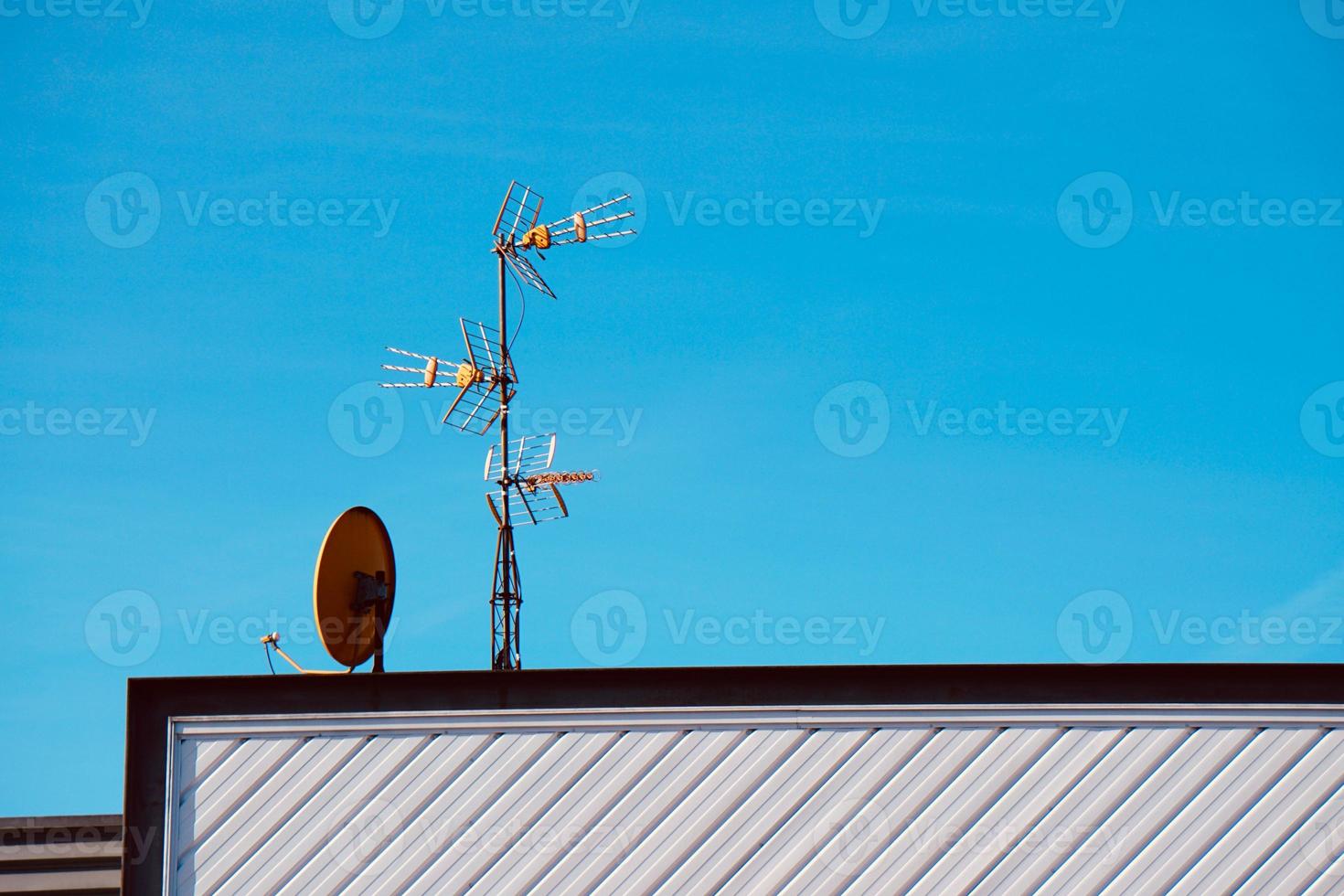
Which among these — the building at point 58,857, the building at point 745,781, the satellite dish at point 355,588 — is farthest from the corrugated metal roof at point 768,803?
the building at point 58,857

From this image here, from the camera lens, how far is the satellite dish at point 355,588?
34.9ft

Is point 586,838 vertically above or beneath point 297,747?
beneath

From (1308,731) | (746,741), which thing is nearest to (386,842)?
(746,741)

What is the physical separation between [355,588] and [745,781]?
11.2 ft

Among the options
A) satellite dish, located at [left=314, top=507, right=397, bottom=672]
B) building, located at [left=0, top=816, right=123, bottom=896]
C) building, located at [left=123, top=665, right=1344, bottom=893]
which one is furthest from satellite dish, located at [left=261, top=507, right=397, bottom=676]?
building, located at [left=0, top=816, right=123, bottom=896]

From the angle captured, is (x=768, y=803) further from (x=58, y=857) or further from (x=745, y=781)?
(x=58, y=857)

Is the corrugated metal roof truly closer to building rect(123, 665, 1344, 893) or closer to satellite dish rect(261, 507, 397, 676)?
building rect(123, 665, 1344, 893)

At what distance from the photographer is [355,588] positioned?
11.0m

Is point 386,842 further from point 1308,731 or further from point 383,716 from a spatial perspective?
point 1308,731

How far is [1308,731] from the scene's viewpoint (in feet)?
31.3

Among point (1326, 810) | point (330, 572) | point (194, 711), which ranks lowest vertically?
point (1326, 810)

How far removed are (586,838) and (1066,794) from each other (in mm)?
3110

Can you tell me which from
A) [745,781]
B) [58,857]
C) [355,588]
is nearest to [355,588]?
[355,588]

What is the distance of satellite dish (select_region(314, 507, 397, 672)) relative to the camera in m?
10.6
